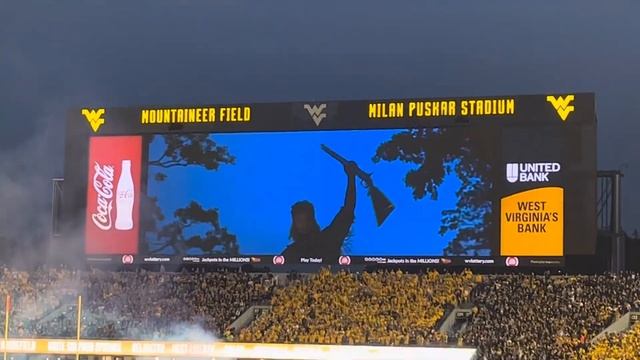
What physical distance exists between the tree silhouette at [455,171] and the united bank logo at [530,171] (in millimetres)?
959

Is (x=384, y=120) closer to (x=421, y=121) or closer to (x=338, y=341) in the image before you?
(x=421, y=121)

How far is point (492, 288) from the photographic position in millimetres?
51156

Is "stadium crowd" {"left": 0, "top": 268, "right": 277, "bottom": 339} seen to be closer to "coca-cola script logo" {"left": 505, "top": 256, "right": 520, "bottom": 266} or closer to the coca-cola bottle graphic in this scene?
the coca-cola bottle graphic

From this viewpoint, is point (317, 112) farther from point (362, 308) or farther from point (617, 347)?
point (617, 347)

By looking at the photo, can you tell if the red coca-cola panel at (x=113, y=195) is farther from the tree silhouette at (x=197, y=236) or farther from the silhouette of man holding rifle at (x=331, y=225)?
the silhouette of man holding rifle at (x=331, y=225)

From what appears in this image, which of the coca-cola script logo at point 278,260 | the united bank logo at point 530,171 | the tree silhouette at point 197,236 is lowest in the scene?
the coca-cola script logo at point 278,260

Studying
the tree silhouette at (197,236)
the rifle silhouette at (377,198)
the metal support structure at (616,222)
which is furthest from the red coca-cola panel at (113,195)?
the metal support structure at (616,222)

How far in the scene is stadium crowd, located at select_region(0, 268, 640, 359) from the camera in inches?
1855

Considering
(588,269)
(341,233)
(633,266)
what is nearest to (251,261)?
(341,233)

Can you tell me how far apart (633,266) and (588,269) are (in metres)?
22.4

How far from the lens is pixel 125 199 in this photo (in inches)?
2170

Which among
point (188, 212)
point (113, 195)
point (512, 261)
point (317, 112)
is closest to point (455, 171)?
point (512, 261)

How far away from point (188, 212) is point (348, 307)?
848 centimetres

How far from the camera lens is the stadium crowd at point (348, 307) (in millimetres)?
47125
